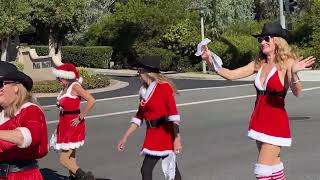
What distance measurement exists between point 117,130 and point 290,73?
8.37 m

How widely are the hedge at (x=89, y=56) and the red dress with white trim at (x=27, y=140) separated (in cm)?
3465

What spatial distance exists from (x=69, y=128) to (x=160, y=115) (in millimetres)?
1789

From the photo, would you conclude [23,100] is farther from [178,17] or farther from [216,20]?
[216,20]

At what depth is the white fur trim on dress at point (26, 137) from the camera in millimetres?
3621

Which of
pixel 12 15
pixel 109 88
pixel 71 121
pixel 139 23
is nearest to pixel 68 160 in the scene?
pixel 71 121

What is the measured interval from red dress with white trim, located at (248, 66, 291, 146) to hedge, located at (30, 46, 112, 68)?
33291 mm

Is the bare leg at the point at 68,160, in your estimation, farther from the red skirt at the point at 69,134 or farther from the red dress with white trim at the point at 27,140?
the red dress with white trim at the point at 27,140

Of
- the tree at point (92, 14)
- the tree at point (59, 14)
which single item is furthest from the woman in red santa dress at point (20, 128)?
the tree at point (92, 14)

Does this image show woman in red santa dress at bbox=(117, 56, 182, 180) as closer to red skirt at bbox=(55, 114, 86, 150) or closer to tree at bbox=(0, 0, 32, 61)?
red skirt at bbox=(55, 114, 86, 150)

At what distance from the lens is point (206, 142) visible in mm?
10891

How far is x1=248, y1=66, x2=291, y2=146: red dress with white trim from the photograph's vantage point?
5391 mm

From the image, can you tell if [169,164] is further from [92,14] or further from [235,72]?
[92,14]

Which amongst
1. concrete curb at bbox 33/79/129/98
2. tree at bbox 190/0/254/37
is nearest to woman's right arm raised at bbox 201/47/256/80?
concrete curb at bbox 33/79/129/98

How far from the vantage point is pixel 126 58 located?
128 ft
